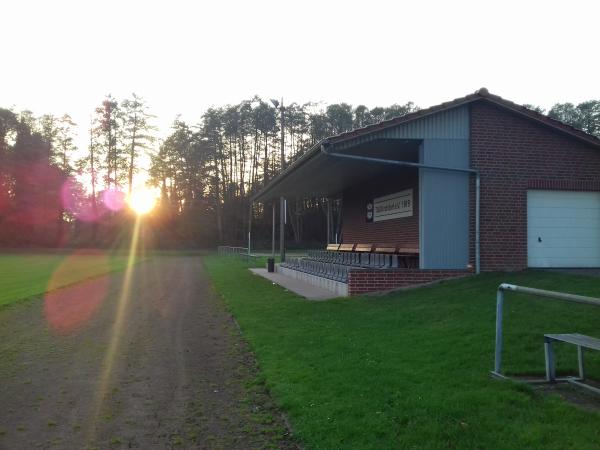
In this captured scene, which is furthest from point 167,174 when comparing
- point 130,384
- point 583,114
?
point 130,384

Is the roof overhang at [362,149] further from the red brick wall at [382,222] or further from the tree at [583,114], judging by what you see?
the tree at [583,114]

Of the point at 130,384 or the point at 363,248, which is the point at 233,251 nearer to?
the point at 363,248

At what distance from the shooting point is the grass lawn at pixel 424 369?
4.28 m

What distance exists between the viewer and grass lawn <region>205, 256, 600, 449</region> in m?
4.28

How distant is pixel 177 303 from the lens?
14.1m

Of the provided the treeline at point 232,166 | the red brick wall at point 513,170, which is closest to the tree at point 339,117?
the treeline at point 232,166

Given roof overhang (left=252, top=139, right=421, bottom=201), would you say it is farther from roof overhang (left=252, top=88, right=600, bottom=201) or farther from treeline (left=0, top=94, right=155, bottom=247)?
treeline (left=0, top=94, right=155, bottom=247)

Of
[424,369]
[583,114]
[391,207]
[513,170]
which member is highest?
[583,114]

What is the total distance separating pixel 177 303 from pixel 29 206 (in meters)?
56.5

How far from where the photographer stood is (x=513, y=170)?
530 inches

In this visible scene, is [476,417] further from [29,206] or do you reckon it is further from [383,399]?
[29,206]

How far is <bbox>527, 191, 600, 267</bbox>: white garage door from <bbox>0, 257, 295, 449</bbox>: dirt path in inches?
304

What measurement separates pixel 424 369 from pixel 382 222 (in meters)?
12.9

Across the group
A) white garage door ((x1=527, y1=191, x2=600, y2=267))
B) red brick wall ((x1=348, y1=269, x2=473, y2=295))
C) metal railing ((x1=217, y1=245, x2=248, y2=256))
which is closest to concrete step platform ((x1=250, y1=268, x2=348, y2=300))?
red brick wall ((x1=348, y1=269, x2=473, y2=295))
